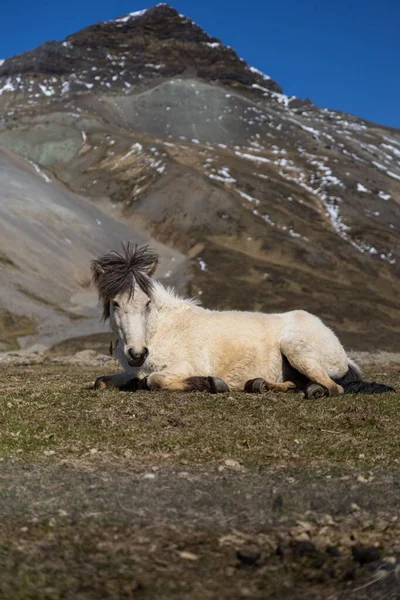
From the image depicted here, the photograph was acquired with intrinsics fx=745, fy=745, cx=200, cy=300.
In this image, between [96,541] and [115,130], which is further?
[115,130]

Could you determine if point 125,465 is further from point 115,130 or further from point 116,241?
point 115,130

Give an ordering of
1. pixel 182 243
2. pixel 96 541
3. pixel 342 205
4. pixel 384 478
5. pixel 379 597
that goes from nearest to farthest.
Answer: pixel 379 597
pixel 96 541
pixel 384 478
pixel 182 243
pixel 342 205

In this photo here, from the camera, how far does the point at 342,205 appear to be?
130750 mm

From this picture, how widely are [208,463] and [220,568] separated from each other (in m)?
3.49

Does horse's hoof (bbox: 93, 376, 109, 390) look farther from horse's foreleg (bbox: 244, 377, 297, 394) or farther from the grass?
horse's foreleg (bbox: 244, 377, 297, 394)

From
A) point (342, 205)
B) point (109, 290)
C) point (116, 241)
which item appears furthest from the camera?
point (342, 205)

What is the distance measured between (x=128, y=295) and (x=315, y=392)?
13.2ft

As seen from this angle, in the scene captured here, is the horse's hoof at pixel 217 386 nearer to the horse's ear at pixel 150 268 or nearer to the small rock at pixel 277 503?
the horse's ear at pixel 150 268

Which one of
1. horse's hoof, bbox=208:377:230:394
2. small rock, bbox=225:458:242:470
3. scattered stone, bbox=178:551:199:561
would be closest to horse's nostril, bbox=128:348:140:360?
horse's hoof, bbox=208:377:230:394

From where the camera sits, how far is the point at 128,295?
47.4ft

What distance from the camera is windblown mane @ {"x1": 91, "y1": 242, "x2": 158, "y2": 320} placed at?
47.7 ft

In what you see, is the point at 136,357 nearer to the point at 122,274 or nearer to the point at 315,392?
the point at 122,274

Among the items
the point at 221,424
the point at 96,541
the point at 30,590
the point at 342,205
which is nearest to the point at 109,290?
the point at 221,424

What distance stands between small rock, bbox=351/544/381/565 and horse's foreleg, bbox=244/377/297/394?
8.72 m
